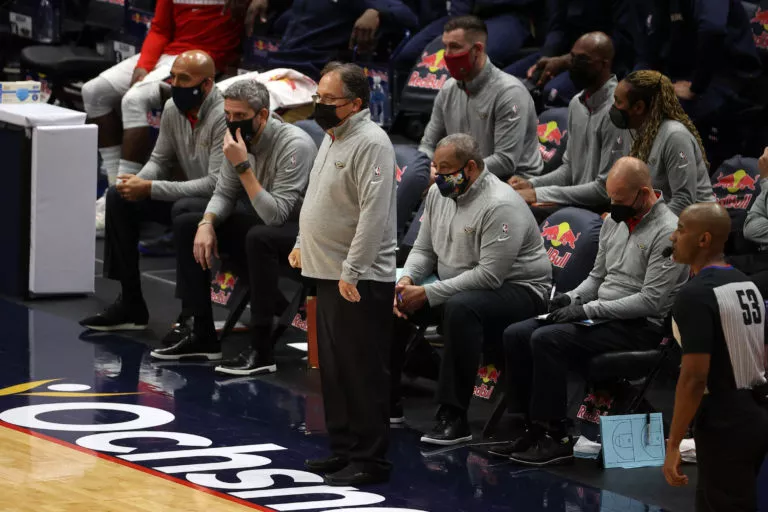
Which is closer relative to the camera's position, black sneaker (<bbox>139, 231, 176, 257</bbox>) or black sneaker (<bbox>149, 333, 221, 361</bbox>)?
black sneaker (<bbox>149, 333, 221, 361</bbox>)

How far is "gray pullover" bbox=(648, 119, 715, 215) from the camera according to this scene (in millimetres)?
7324

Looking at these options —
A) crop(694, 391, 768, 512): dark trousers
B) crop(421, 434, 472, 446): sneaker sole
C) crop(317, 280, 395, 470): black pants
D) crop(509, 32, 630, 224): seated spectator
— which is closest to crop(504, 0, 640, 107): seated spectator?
crop(509, 32, 630, 224): seated spectator

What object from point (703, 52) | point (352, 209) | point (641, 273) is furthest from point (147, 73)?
point (641, 273)

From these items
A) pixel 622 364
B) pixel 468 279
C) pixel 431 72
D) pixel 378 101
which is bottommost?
pixel 622 364

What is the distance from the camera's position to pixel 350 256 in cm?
612

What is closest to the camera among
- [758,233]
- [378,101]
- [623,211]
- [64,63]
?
[623,211]

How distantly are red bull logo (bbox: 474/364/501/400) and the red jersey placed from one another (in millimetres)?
4541

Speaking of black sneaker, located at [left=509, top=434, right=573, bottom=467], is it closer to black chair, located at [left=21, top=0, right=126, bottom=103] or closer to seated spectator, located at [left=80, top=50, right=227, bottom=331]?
Result: seated spectator, located at [left=80, top=50, right=227, bottom=331]

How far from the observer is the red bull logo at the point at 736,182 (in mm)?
7941

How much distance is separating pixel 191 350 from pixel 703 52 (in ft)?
11.3

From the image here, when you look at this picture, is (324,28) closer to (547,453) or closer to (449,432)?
(449,432)

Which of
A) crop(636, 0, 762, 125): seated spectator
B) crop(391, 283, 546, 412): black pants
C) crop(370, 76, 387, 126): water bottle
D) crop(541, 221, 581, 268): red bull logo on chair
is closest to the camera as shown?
crop(391, 283, 546, 412): black pants

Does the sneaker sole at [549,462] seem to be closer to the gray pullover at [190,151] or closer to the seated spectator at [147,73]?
the gray pullover at [190,151]

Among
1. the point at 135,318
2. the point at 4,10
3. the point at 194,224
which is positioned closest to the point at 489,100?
the point at 194,224
